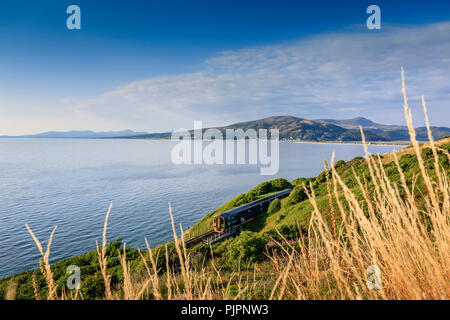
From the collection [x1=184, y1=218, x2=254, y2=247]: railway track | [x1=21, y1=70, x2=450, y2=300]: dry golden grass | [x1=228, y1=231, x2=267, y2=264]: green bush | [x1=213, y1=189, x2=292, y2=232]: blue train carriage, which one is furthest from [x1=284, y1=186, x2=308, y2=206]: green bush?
[x1=21, y1=70, x2=450, y2=300]: dry golden grass

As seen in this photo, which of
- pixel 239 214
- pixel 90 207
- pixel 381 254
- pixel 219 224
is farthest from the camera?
pixel 90 207

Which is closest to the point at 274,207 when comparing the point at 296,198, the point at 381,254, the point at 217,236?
the point at 296,198

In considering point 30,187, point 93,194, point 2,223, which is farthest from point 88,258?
point 30,187

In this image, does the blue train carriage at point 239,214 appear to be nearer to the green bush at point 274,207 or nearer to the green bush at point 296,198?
the green bush at point 274,207

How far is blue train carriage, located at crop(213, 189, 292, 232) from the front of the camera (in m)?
22.5

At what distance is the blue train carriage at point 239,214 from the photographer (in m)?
22.5

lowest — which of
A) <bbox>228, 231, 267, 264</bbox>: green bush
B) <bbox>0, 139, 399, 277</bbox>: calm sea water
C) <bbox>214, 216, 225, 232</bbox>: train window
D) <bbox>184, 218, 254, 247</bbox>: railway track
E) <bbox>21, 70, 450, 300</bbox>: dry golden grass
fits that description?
<bbox>0, 139, 399, 277</bbox>: calm sea water

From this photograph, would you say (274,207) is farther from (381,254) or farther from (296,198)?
(381,254)

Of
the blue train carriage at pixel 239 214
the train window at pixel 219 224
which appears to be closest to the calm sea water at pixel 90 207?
the train window at pixel 219 224

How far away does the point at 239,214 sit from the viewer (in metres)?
24.5

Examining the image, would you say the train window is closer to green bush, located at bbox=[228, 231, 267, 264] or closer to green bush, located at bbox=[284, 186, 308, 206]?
green bush, located at bbox=[284, 186, 308, 206]

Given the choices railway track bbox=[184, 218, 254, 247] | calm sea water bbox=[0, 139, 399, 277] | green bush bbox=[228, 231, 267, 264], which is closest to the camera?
green bush bbox=[228, 231, 267, 264]
